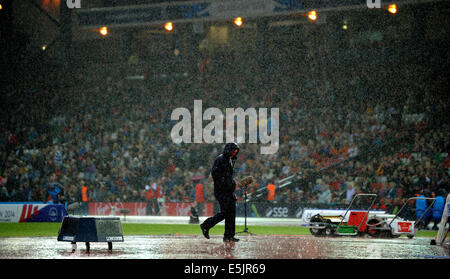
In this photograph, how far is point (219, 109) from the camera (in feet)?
116

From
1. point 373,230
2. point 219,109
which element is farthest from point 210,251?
point 219,109

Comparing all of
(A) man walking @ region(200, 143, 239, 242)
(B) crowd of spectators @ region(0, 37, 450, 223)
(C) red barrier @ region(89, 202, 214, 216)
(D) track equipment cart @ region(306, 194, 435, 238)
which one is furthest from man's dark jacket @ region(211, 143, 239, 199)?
(C) red barrier @ region(89, 202, 214, 216)

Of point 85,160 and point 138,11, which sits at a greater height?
point 138,11

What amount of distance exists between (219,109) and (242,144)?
3226 millimetres

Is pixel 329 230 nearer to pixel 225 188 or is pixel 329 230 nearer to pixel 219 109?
pixel 225 188

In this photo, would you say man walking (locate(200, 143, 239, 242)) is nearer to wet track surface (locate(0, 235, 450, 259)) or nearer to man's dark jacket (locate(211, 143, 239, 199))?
man's dark jacket (locate(211, 143, 239, 199))

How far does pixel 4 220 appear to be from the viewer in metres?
27.2

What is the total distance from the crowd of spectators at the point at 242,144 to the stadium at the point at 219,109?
0.08 meters

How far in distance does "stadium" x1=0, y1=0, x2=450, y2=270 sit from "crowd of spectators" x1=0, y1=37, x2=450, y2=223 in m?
0.08

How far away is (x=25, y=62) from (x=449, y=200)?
→ 34137 mm
